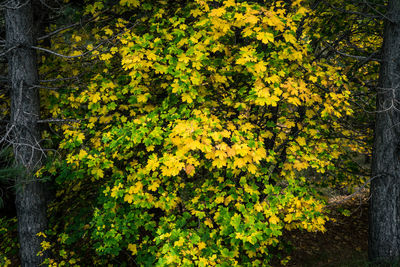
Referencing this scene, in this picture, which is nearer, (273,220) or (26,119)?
(273,220)

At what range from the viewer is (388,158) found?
5.68 metres

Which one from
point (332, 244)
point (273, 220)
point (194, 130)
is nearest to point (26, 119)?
point (194, 130)

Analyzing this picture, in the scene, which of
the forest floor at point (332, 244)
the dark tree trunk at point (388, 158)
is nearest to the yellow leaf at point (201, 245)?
the dark tree trunk at point (388, 158)

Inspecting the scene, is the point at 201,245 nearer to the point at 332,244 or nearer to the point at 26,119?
the point at 26,119

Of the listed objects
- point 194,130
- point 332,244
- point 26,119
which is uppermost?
point 194,130

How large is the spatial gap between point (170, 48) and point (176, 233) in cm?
304

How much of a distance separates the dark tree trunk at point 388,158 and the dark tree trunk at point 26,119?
678 centimetres

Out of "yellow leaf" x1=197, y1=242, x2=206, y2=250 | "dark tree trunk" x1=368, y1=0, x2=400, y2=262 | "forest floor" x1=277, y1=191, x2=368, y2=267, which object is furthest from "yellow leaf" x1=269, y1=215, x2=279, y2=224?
"forest floor" x1=277, y1=191, x2=368, y2=267

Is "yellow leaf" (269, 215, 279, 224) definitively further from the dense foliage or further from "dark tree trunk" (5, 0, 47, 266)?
"dark tree trunk" (5, 0, 47, 266)

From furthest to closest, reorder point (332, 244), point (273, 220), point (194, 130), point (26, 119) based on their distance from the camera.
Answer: point (332, 244) < point (26, 119) < point (273, 220) < point (194, 130)

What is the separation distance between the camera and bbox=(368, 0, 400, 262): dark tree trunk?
552 centimetres

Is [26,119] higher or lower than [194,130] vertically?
lower

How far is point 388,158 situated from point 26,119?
290 inches

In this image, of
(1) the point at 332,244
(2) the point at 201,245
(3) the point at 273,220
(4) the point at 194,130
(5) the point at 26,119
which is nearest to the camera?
(4) the point at 194,130
